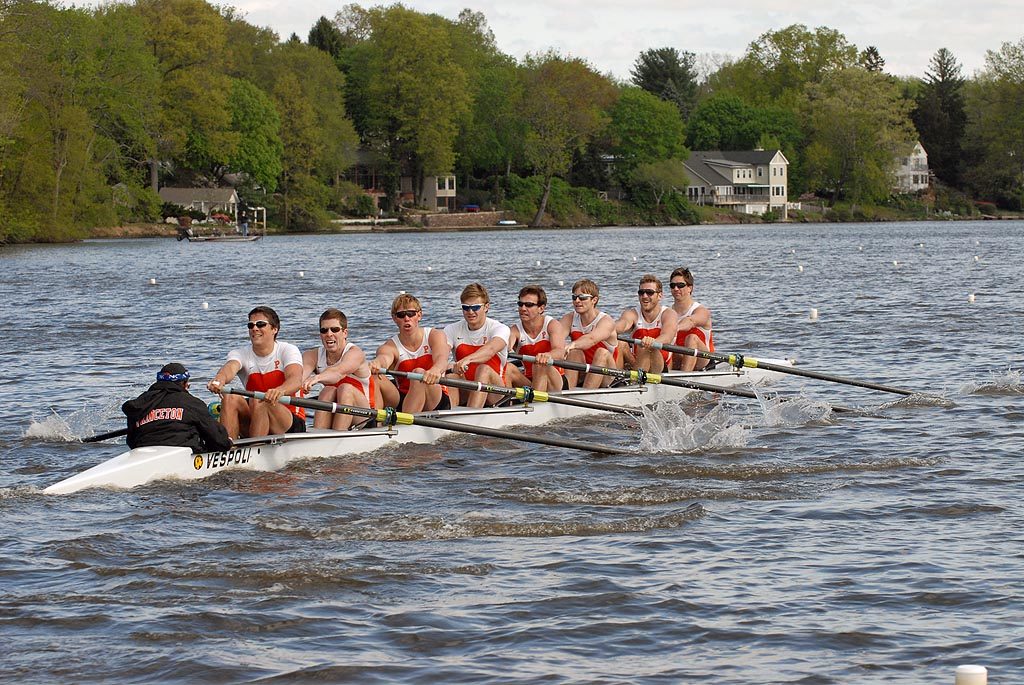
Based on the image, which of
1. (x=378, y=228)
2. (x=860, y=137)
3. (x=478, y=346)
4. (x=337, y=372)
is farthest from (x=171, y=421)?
(x=860, y=137)

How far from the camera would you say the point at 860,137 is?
110 m

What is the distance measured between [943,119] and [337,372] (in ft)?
380

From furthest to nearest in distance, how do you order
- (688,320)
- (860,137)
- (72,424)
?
(860,137), (688,320), (72,424)

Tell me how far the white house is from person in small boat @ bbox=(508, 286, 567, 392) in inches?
4122

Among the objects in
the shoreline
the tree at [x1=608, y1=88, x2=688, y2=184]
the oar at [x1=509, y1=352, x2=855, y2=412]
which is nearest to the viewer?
the oar at [x1=509, y1=352, x2=855, y2=412]

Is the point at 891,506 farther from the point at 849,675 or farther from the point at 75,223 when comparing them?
the point at 75,223

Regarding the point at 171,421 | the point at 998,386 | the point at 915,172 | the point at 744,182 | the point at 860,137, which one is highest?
the point at 860,137

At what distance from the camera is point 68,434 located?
45.1 feet

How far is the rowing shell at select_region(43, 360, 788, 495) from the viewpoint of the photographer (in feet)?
35.2

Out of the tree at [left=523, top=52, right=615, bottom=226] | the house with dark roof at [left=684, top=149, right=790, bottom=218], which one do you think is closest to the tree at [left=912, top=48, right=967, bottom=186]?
the house with dark roof at [left=684, top=149, right=790, bottom=218]

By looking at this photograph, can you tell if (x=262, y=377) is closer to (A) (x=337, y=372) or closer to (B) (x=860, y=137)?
(A) (x=337, y=372)

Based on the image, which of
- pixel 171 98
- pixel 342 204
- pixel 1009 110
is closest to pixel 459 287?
pixel 171 98

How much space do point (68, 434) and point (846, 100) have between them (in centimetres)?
10497

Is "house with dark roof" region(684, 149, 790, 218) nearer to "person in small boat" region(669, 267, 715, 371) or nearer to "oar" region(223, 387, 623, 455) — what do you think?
"person in small boat" region(669, 267, 715, 371)
